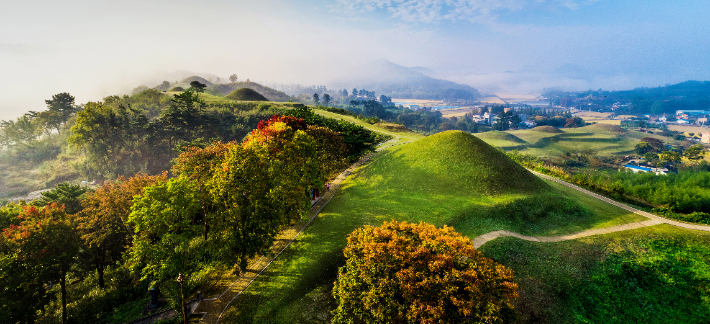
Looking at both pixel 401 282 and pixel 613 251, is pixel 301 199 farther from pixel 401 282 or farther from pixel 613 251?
pixel 613 251

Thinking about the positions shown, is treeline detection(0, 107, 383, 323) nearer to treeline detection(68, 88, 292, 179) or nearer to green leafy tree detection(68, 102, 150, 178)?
treeline detection(68, 88, 292, 179)

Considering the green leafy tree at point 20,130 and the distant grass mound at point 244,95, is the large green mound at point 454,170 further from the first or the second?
the green leafy tree at point 20,130

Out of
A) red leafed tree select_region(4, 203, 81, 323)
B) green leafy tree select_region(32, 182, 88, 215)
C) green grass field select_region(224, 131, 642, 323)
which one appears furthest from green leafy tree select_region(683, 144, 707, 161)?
green leafy tree select_region(32, 182, 88, 215)

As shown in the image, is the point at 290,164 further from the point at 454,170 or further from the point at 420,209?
the point at 454,170

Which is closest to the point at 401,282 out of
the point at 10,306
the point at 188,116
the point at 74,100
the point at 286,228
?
the point at 286,228

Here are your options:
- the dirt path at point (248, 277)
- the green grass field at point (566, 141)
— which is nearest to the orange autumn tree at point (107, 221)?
the dirt path at point (248, 277)
